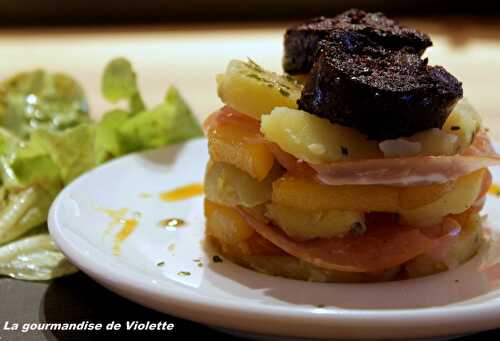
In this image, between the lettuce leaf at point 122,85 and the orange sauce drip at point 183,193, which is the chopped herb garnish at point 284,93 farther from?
the lettuce leaf at point 122,85

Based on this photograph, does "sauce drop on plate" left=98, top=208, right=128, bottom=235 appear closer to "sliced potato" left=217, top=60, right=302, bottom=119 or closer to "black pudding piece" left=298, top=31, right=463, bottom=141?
"sliced potato" left=217, top=60, right=302, bottom=119

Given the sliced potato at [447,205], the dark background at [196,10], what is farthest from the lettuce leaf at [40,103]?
the dark background at [196,10]

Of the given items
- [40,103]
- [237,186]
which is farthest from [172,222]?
[40,103]

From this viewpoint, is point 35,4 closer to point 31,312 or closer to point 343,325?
point 31,312

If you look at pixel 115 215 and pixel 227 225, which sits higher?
pixel 227 225

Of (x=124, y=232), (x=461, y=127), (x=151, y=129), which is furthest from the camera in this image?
(x=151, y=129)

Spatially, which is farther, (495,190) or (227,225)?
(495,190)

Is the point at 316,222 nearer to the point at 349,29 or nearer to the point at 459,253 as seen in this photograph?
the point at 459,253

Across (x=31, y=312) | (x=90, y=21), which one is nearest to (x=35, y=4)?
(x=90, y=21)
